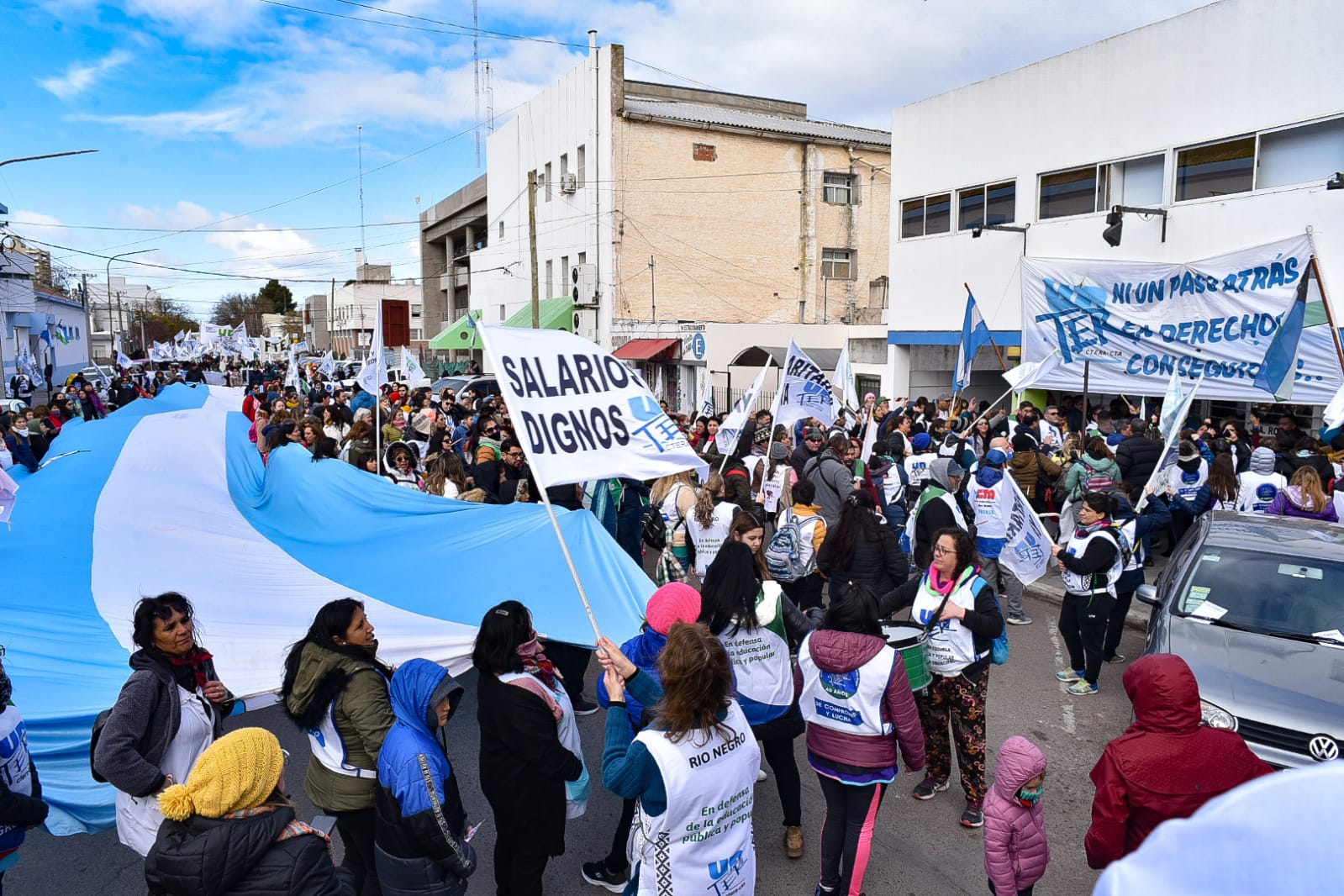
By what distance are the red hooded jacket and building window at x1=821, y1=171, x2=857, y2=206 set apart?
32.1 meters

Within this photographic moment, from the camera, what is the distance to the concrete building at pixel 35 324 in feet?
108

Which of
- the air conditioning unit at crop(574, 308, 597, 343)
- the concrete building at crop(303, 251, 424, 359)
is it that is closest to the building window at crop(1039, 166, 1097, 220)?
the air conditioning unit at crop(574, 308, 597, 343)

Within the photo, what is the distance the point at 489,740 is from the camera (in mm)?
3814

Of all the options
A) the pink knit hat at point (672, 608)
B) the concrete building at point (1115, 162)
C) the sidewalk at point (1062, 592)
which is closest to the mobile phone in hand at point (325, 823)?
the pink knit hat at point (672, 608)

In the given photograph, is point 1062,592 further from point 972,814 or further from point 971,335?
point 971,335

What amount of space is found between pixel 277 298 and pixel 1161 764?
13142 centimetres

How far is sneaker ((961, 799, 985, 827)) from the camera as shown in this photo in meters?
5.41

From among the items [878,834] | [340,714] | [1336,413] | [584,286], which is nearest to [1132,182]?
[1336,413]

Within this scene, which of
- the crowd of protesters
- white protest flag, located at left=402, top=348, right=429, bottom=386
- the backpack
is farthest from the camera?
white protest flag, located at left=402, top=348, right=429, bottom=386

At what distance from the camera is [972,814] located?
17.9 ft

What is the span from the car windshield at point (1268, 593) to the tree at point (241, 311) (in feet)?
371

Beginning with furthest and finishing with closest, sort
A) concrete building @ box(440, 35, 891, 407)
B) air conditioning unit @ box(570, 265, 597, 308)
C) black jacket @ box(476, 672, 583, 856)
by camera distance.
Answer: air conditioning unit @ box(570, 265, 597, 308) → concrete building @ box(440, 35, 891, 407) → black jacket @ box(476, 672, 583, 856)

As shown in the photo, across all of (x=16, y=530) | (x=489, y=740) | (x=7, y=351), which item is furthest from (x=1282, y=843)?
(x=7, y=351)

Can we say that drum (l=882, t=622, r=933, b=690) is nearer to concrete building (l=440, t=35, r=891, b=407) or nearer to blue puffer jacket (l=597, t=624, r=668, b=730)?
blue puffer jacket (l=597, t=624, r=668, b=730)
